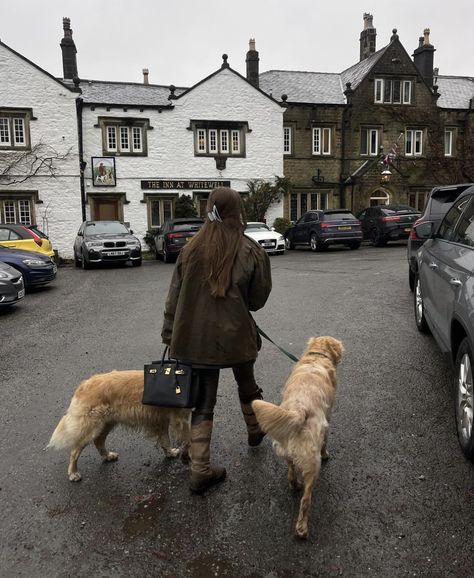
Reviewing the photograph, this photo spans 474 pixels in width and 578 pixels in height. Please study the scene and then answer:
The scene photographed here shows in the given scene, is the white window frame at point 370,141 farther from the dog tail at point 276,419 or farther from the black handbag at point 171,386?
the dog tail at point 276,419

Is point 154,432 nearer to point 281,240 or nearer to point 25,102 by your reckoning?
point 281,240

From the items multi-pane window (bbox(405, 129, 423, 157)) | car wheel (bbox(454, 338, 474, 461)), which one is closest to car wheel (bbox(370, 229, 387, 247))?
multi-pane window (bbox(405, 129, 423, 157))

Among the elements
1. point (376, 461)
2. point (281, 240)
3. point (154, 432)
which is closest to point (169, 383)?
point (154, 432)

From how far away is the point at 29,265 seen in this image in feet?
39.8

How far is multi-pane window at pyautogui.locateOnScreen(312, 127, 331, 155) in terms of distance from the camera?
28.9 metres

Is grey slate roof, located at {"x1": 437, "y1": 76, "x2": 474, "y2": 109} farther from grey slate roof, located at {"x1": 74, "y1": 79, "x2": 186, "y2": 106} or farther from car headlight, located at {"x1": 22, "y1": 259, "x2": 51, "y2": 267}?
car headlight, located at {"x1": 22, "y1": 259, "x2": 51, "y2": 267}

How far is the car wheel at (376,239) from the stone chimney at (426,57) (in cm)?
1334

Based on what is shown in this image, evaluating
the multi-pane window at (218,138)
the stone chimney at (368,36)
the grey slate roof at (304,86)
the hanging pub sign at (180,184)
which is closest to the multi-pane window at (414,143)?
the grey slate roof at (304,86)

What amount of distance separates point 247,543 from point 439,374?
3.40 metres

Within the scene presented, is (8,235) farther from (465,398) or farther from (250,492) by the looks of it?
(465,398)

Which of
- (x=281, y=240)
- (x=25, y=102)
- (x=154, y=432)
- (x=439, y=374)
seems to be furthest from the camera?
(x=25, y=102)

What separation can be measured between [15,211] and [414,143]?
22702mm

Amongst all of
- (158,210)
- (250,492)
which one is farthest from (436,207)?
(158,210)

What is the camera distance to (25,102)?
23375 millimetres
